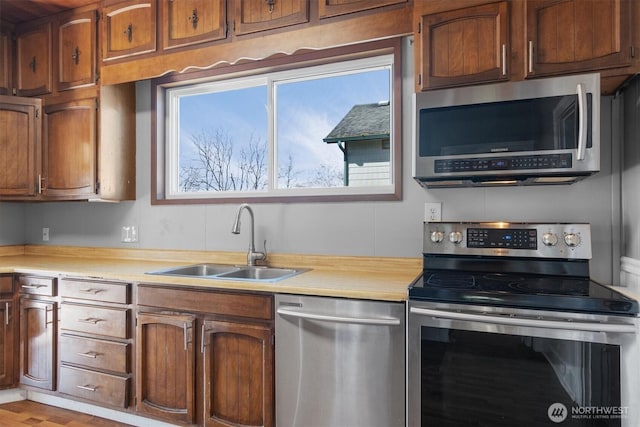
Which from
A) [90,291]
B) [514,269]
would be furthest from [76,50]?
[514,269]

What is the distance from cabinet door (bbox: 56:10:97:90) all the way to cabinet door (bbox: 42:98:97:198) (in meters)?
0.17

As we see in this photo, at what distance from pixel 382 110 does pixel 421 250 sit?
0.89 meters

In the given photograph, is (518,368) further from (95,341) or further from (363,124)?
(95,341)

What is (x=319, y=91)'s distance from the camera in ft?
8.21

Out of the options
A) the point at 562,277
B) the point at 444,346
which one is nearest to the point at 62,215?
the point at 444,346

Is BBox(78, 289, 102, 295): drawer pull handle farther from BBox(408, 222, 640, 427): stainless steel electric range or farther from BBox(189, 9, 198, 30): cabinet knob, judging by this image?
BBox(408, 222, 640, 427): stainless steel electric range

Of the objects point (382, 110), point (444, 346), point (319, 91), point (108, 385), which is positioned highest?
point (319, 91)

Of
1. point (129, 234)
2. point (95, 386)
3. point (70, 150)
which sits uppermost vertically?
point (70, 150)

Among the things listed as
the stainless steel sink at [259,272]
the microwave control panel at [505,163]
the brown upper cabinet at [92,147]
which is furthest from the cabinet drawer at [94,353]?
the microwave control panel at [505,163]

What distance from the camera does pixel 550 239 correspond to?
1.77 m

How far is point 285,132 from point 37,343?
2.09m

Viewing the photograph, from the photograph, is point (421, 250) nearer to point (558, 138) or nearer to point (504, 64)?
point (558, 138)

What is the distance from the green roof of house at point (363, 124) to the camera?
2.34 meters

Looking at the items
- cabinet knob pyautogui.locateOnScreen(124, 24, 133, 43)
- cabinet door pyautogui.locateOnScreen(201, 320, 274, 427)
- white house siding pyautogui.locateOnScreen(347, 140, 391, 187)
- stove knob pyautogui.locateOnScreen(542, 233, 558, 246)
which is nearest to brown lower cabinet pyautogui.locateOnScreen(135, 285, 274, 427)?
cabinet door pyautogui.locateOnScreen(201, 320, 274, 427)
